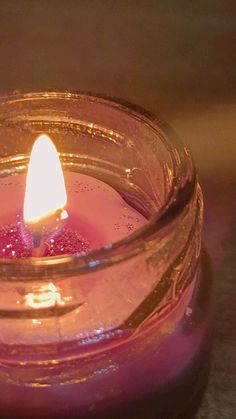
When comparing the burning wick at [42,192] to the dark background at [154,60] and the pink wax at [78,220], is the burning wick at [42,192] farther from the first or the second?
the dark background at [154,60]

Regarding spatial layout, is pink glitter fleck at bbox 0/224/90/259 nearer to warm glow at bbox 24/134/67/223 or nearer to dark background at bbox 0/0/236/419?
warm glow at bbox 24/134/67/223

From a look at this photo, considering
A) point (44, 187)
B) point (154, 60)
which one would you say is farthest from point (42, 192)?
point (154, 60)

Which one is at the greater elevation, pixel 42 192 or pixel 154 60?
pixel 154 60

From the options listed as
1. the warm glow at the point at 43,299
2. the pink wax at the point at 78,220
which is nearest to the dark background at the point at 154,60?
the pink wax at the point at 78,220

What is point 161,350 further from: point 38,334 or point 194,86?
point 194,86

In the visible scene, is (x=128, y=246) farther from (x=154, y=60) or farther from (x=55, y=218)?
(x=154, y=60)

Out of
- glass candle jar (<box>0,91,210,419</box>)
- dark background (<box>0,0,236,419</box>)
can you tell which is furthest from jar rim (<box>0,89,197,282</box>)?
dark background (<box>0,0,236,419</box>)
